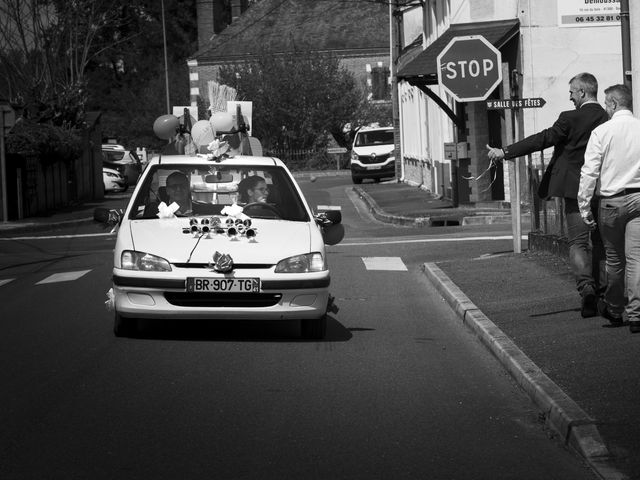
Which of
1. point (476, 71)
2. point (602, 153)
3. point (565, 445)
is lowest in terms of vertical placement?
point (565, 445)

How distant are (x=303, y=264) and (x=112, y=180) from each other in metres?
45.1

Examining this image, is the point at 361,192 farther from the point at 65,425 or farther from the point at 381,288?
the point at 65,425

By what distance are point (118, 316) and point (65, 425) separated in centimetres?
342

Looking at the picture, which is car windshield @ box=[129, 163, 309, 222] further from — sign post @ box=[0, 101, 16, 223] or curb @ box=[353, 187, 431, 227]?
sign post @ box=[0, 101, 16, 223]

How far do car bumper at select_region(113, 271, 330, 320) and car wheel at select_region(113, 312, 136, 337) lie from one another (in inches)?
16.9

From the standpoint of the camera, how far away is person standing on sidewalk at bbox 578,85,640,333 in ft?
32.0

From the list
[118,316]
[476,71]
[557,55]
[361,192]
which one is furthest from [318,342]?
[361,192]

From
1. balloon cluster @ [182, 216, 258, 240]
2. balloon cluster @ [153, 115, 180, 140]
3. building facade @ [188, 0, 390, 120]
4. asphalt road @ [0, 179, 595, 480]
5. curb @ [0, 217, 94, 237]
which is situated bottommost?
asphalt road @ [0, 179, 595, 480]

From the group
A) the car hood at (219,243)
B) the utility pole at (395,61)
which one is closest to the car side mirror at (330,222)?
the car hood at (219,243)

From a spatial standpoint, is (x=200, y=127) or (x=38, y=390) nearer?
(x=38, y=390)

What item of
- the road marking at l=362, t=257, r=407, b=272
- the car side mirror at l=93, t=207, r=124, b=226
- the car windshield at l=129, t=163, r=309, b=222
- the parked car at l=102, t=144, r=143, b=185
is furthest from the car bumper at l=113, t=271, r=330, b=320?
the parked car at l=102, t=144, r=143, b=185

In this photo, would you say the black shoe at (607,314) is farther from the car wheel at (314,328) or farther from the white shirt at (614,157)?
the car wheel at (314,328)

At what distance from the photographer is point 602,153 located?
983 centimetres

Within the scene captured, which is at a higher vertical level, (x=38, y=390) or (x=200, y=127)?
(x=200, y=127)
